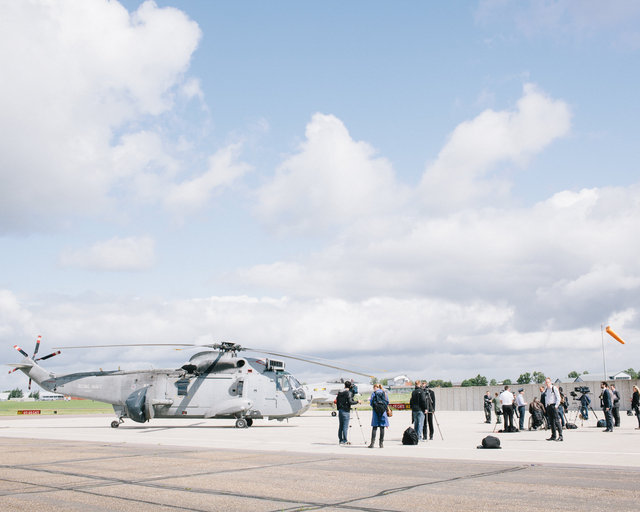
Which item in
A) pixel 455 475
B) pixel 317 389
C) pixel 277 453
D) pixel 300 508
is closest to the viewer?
pixel 300 508

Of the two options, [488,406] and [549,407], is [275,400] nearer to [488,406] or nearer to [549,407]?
[488,406]

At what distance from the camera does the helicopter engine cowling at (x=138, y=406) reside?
29.2m

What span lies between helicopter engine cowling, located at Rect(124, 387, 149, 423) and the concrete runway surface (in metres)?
10.3

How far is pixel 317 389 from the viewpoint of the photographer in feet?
181

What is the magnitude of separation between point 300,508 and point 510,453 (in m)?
9.10

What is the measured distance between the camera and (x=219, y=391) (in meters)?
29.1

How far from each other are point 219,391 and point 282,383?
3.06 meters

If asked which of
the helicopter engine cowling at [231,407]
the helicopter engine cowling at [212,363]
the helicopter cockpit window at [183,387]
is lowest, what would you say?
the helicopter engine cowling at [231,407]

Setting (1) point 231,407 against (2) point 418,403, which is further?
(1) point 231,407

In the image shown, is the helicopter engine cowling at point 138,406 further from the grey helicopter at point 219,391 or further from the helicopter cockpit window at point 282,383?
the helicopter cockpit window at point 282,383

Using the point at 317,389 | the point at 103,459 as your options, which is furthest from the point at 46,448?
the point at 317,389

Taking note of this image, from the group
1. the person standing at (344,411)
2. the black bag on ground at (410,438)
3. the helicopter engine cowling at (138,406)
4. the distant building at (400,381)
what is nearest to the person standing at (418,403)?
the black bag on ground at (410,438)

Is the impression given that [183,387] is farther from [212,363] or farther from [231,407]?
[231,407]

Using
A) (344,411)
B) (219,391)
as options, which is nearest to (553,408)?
(344,411)
